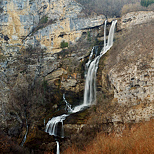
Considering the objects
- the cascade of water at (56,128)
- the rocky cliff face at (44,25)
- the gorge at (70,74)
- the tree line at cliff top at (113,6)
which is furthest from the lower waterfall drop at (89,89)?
the tree line at cliff top at (113,6)

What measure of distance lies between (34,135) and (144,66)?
53.0ft

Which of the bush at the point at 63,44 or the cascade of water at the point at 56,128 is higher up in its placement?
the bush at the point at 63,44

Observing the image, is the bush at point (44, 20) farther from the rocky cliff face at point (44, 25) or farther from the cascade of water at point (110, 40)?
the cascade of water at point (110, 40)

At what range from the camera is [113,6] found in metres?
38.1

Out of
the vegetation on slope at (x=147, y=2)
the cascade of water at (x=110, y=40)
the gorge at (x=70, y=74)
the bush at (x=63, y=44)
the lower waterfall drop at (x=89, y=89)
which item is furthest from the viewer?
the bush at (x=63, y=44)

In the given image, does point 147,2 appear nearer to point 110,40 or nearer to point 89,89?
point 110,40

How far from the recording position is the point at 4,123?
2355cm

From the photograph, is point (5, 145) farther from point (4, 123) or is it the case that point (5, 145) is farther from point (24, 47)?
point (24, 47)

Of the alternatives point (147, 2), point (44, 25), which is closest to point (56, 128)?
point (44, 25)

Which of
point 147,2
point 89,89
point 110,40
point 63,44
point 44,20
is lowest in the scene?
point 89,89

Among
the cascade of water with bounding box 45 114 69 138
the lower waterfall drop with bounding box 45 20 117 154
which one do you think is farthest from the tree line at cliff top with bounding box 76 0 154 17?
the cascade of water with bounding box 45 114 69 138

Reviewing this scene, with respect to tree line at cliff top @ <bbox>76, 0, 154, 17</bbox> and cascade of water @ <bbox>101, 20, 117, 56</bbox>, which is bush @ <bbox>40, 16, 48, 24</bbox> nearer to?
tree line at cliff top @ <bbox>76, 0, 154, 17</bbox>

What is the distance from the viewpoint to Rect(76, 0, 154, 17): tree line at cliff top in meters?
32.0

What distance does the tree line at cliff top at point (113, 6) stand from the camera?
105 feet
